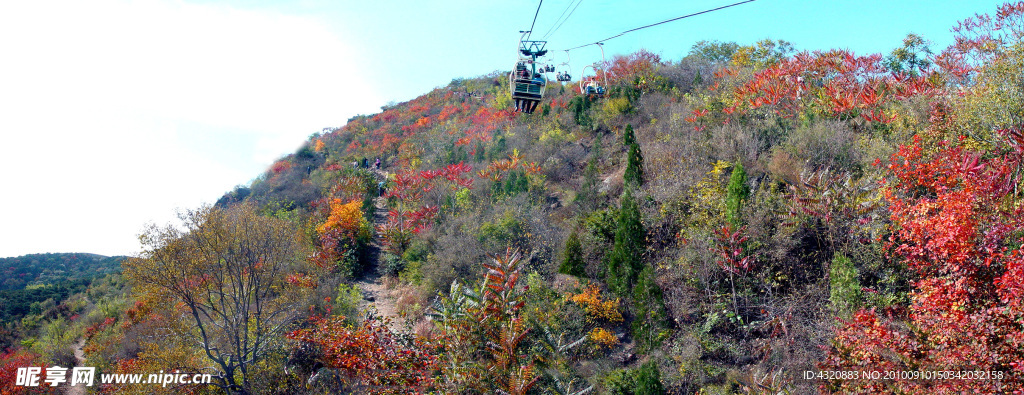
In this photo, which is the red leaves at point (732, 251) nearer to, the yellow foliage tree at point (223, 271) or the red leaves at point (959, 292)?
the red leaves at point (959, 292)

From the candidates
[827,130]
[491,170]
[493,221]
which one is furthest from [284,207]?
[827,130]

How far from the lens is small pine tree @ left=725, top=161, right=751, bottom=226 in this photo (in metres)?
14.0

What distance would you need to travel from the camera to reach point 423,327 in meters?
16.4

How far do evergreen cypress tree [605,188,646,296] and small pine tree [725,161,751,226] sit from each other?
2400mm

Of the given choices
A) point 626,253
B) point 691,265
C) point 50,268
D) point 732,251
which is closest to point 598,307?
point 626,253

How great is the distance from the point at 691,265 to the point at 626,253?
5.80 ft

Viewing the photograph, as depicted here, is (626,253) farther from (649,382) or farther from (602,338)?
(649,382)

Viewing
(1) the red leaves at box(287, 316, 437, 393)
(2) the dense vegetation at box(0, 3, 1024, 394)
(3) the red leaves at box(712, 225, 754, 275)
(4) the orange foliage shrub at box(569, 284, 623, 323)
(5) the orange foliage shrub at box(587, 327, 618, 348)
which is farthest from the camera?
(4) the orange foliage shrub at box(569, 284, 623, 323)

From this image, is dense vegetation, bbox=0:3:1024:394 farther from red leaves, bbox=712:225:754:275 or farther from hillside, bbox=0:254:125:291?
hillside, bbox=0:254:125:291

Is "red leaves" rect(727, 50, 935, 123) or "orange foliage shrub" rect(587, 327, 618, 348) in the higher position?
"red leaves" rect(727, 50, 935, 123)

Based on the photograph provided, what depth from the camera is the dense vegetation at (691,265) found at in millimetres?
Answer: 9992

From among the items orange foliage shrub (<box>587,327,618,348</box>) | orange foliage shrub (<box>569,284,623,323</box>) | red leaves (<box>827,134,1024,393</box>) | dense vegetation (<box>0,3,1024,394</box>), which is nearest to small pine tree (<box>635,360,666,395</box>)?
dense vegetation (<box>0,3,1024,394</box>)

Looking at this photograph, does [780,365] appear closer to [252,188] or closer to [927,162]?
[927,162]

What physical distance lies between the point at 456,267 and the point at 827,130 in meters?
12.9
